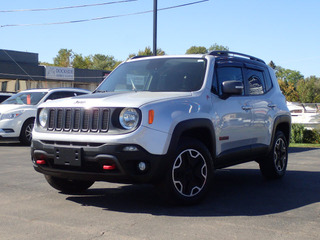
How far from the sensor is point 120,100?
5418 millimetres

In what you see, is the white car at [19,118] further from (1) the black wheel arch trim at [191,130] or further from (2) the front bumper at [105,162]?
(1) the black wheel arch trim at [191,130]

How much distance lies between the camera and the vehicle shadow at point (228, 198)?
17.8 feet

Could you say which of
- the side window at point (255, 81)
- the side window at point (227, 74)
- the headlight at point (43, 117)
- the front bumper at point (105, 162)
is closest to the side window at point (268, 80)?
the side window at point (255, 81)

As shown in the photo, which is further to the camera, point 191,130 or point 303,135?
point 303,135

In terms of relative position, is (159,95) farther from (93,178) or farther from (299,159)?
(299,159)

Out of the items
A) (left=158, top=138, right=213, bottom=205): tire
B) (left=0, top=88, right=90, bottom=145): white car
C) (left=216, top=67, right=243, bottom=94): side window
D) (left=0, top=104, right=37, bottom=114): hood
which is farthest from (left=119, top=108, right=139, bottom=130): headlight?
(left=0, top=104, right=37, bottom=114): hood

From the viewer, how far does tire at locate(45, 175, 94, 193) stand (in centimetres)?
630

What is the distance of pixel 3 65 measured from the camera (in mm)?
42438

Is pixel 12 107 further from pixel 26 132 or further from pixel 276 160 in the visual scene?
pixel 276 160

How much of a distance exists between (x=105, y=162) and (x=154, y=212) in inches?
31.5

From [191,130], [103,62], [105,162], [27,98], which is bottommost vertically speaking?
[105,162]

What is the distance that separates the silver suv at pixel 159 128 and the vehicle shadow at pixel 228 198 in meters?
0.25

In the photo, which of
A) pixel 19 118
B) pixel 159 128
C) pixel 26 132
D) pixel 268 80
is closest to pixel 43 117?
pixel 159 128

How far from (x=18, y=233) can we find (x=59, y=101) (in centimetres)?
193
